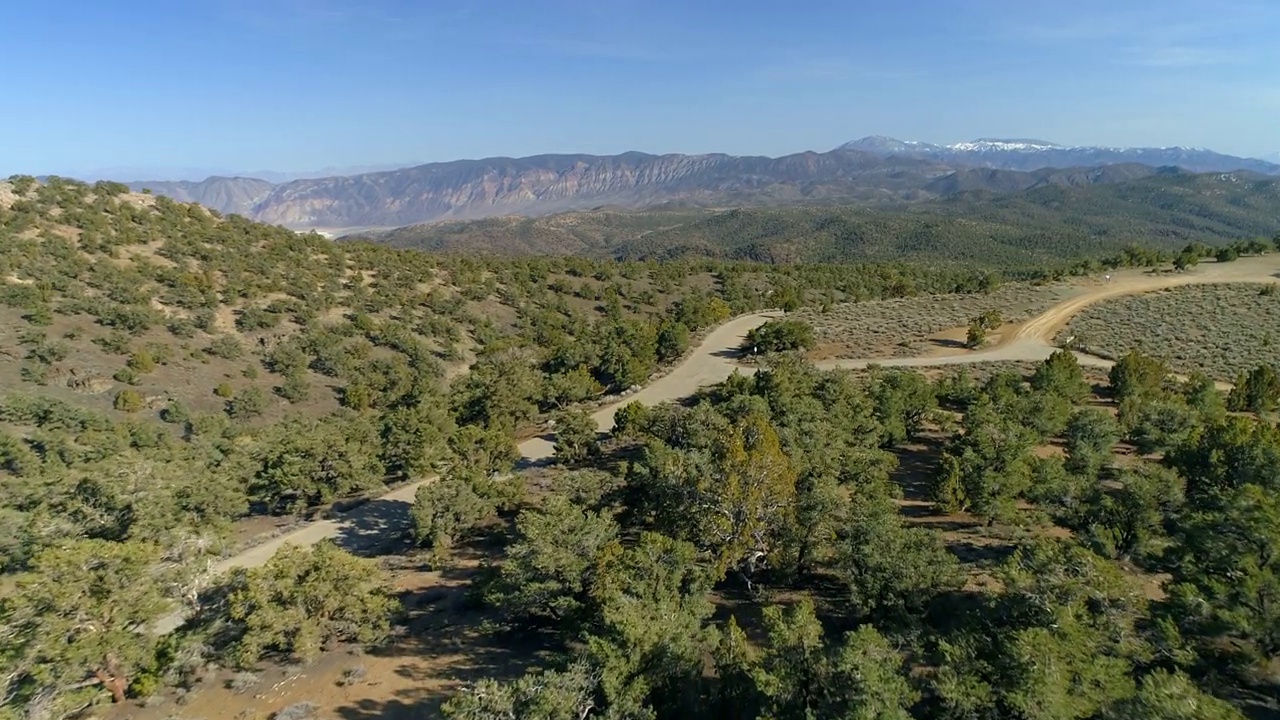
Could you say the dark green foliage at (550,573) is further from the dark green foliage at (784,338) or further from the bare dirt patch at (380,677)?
the dark green foliage at (784,338)

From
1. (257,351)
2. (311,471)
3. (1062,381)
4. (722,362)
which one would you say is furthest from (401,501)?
(1062,381)

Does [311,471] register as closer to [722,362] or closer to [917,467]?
[917,467]

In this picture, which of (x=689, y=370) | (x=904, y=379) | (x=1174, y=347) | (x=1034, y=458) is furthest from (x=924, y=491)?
(x=1174, y=347)

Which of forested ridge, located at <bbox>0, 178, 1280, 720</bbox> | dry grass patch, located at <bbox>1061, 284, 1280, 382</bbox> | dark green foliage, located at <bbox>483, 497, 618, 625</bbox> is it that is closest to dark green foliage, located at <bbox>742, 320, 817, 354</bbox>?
forested ridge, located at <bbox>0, 178, 1280, 720</bbox>

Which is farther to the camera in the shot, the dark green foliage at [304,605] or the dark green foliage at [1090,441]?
the dark green foliage at [1090,441]

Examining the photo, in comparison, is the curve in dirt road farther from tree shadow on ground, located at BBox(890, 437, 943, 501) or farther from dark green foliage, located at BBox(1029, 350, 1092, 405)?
dark green foliage, located at BBox(1029, 350, 1092, 405)

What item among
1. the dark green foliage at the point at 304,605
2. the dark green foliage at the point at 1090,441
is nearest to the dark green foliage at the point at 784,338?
the dark green foliage at the point at 1090,441
